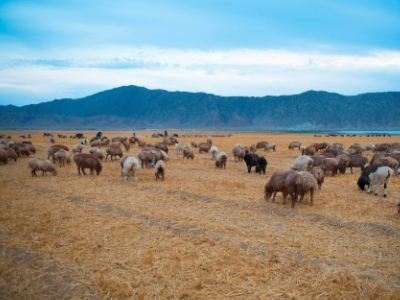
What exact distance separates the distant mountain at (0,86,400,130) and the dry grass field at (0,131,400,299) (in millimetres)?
145301

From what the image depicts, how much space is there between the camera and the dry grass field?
5.00m

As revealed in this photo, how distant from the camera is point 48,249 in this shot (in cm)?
632

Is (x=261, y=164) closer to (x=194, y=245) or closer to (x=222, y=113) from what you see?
(x=194, y=245)

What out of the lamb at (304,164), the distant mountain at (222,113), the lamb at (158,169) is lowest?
the lamb at (158,169)

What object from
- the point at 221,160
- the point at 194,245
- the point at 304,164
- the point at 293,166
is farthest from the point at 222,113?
the point at 194,245

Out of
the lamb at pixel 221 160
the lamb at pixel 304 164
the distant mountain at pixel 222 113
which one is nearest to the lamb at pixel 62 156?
the lamb at pixel 221 160

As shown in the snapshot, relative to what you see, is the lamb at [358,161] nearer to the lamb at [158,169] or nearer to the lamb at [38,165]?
the lamb at [158,169]

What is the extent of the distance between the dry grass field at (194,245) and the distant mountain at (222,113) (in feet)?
477

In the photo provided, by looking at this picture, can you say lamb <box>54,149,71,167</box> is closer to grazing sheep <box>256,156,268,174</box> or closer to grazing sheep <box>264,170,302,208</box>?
grazing sheep <box>256,156,268,174</box>

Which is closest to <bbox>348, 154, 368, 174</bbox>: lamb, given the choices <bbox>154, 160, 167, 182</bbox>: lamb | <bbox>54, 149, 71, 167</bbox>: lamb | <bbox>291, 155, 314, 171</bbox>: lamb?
<bbox>291, 155, 314, 171</bbox>: lamb

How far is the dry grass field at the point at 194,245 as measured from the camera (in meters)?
5.00

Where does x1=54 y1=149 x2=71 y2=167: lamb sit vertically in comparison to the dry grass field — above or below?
above

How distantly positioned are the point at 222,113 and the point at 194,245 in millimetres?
169207

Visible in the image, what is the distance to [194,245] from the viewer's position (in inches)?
257
